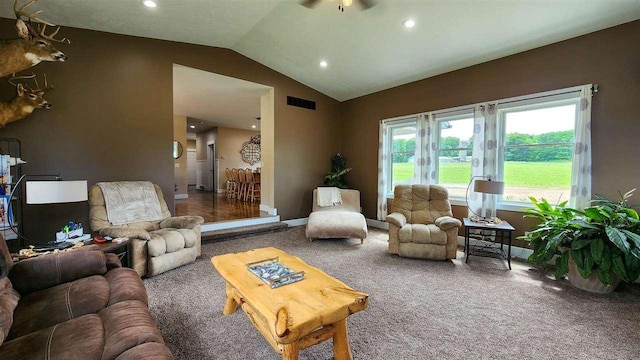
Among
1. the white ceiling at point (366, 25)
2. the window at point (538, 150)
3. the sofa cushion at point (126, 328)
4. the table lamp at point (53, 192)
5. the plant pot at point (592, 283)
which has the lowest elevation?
the plant pot at point (592, 283)

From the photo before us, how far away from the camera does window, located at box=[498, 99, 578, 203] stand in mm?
3428

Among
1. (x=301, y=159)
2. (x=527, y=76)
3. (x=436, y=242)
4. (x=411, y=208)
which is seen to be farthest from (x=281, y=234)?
(x=527, y=76)

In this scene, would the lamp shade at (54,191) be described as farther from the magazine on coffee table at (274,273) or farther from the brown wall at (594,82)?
the brown wall at (594,82)

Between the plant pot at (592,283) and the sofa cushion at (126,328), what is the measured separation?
3763 millimetres

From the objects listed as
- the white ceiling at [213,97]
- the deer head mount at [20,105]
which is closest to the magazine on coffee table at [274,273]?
the deer head mount at [20,105]

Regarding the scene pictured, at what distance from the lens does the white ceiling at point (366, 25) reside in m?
2.93

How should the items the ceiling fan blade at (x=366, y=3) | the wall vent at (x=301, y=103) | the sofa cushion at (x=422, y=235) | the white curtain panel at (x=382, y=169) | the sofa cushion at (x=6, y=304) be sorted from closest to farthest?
the sofa cushion at (x=6, y=304) < the ceiling fan blade at (x=366, y=3) < the sofa cushion at (x=422, y=235) < the white curtain panel at (x=382, y=169) < the wall vent at (x=301, y=103)

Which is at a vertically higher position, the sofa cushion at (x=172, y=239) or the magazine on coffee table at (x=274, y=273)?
the magazine on coffee table at (x=274, y=273)

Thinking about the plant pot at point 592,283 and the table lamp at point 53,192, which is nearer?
the table lamp at point 53,192

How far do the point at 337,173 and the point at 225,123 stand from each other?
4.92 meters

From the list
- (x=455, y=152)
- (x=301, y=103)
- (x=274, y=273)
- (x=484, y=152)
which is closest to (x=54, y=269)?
(x=274, y=273)

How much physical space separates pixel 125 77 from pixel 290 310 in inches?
163

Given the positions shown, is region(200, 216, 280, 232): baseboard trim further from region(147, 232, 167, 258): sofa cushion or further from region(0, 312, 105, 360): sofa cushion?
region(0, 312, 105, 360): sofa cushion

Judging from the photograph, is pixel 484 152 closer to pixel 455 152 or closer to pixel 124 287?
pixel 455 152
